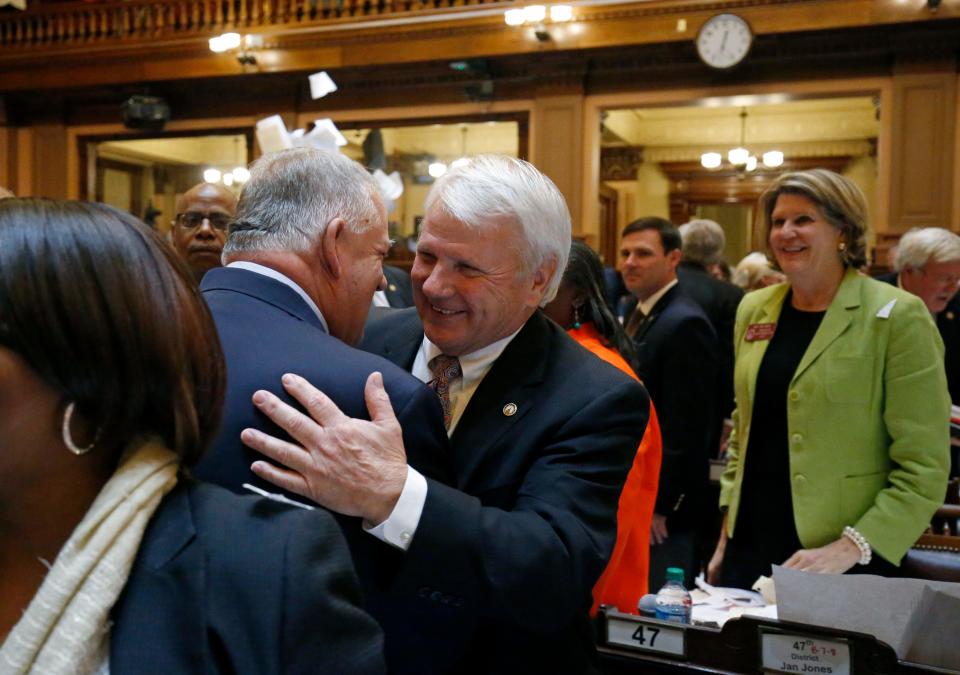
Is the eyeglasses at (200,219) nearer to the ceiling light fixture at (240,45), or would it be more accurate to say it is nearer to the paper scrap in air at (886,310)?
the paper scrap in air at (886,310)

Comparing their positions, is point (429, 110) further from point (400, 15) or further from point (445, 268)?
point (445, 268)

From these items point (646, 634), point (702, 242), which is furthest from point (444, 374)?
point (702, 242)

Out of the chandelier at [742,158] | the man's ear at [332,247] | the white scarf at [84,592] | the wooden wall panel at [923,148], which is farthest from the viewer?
the chandelier at [742,158]

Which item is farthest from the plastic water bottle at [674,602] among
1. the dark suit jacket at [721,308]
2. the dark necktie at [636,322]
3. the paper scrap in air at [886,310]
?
the dark suit jacket at [721,308]

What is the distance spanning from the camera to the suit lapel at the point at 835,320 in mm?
2289

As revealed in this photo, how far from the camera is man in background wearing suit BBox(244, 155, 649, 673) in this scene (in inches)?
47.8

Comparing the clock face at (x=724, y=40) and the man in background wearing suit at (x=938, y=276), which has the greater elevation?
the clock face at (x=724, y=40)

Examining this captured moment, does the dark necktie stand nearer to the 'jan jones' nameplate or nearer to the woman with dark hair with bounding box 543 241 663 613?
the woman with dark hair with bounding box 543 241 663 613

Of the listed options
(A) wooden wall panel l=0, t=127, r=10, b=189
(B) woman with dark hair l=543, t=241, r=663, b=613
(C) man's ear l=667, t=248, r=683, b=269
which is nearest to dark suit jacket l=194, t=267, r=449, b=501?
(B) woman with dark hair l=543, t=241, r=663, b=613

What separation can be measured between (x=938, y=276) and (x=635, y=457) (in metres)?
2.61

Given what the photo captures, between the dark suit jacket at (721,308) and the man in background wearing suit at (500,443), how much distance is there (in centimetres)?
301

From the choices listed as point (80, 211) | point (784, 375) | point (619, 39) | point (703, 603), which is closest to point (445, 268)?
point (80, 211)

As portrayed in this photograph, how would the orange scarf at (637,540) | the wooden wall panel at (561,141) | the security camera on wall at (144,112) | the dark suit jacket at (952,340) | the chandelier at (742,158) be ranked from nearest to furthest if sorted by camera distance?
the orange scarf at (637,540)
the dark suit jacket at (952,340)
the wooden wall panel at (561,141)
the security camera on wall at (144,112)
the chandelier at (742,158)

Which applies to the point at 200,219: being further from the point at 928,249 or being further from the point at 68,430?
the point at 928,249
